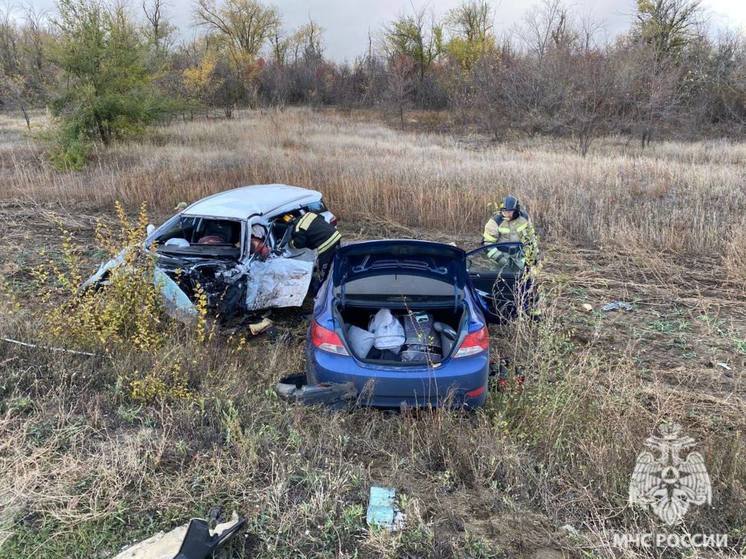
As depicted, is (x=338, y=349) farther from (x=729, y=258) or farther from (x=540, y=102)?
(x=540, y=102)

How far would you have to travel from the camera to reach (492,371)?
4.50 m

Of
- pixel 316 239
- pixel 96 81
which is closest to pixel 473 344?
pixel 316 239

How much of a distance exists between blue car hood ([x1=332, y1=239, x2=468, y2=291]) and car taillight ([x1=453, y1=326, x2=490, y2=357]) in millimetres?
583

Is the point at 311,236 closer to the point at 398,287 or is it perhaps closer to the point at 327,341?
the point at 398,287

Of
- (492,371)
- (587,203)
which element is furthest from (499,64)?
(492,371)

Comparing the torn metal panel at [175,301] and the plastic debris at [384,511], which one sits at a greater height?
the torn metal panel at [175,301]

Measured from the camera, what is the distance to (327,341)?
3902 millimetres

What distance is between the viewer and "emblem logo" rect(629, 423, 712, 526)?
273 centimetres

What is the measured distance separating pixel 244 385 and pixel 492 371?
2.19 m

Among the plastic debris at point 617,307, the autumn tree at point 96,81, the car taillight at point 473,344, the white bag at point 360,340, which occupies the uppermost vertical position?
the autumn tree at point 96,81

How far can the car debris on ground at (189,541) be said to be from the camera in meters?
2.36

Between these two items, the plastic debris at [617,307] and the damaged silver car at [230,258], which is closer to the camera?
the damaged silver car at [230,258]

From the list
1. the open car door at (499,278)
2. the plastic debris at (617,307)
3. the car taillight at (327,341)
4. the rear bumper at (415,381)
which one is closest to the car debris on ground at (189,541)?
the rear bumper at (415,381)

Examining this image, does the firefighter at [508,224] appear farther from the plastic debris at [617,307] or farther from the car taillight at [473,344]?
the car taillight at [473,344]
